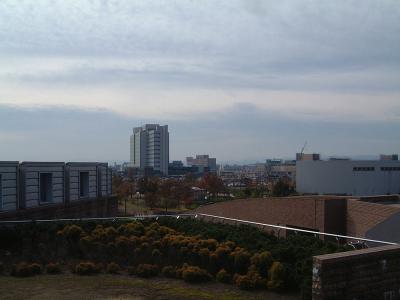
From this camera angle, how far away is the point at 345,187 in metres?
90.7

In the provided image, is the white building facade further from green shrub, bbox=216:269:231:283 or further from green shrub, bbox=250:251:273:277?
green shrub, bbox=216:269:231:283

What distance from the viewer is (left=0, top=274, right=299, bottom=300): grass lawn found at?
901 cm

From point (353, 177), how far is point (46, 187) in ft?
256

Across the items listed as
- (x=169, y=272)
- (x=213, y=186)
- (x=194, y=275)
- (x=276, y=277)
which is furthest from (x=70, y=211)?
(x=213, y=186)

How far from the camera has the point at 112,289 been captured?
9.42 meters

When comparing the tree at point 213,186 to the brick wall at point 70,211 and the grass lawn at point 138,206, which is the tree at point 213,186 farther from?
the brick wall at point 70,211

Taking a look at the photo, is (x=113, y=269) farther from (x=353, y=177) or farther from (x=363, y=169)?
(x=363, y=169)

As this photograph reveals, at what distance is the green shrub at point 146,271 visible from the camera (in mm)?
10547

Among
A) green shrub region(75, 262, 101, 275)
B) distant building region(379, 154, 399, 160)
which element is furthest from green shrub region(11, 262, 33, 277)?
distant building region(379, 154, 399, 160)

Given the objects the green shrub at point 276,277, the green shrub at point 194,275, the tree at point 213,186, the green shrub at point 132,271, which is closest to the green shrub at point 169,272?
the green shrub at point 194,275

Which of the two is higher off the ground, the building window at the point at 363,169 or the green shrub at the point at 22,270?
the building window at the point at 363,169

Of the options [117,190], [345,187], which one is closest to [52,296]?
[117,190]

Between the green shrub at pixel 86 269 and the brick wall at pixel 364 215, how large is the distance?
1517 centimetres

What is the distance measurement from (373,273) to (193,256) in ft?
13.4
